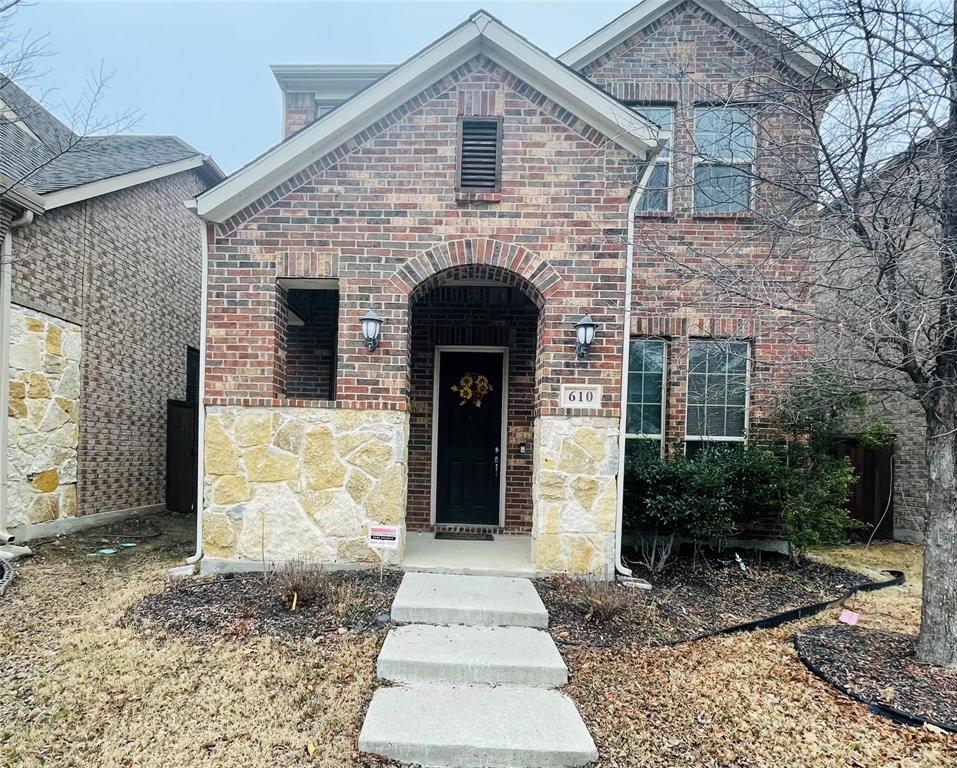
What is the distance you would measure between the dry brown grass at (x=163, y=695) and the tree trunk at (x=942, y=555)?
3.99m

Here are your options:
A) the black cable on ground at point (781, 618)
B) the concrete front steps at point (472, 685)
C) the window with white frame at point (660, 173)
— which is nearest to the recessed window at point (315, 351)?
the concrete front steps at point (472, 685)

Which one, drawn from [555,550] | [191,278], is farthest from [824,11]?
[191,278]

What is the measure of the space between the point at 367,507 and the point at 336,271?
2.40 m

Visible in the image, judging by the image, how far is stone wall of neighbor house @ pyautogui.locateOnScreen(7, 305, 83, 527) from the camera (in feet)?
20.6

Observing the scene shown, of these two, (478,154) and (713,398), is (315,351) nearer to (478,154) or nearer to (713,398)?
(478,154)

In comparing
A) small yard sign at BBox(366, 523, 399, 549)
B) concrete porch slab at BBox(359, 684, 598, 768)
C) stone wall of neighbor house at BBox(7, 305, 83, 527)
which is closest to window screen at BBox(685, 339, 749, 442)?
small yard sign at BBox(366, 523, 399, 549)

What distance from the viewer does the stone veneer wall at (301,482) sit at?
5.25 meters

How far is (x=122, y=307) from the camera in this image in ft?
26.7

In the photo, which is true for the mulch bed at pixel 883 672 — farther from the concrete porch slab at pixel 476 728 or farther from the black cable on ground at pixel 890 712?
the concrete porch slab at pixel 476 728

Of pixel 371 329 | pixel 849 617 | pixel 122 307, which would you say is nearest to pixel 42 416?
pixel 122 307

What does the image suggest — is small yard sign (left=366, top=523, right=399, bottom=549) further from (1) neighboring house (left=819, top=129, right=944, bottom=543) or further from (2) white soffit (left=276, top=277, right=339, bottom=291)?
(1) neighboring house (left=819, top=129, right=944, bottom=543)

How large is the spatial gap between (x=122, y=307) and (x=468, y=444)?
5.81m

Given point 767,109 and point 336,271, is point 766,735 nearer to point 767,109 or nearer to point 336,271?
point 767,109

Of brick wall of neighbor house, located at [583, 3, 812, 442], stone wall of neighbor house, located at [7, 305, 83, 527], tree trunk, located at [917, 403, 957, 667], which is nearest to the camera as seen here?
tree trunk, located at [917, 403, 957, 667]
